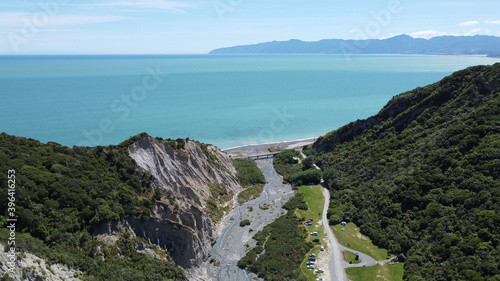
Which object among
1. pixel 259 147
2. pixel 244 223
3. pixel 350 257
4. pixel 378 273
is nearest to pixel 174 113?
pixel 259 147

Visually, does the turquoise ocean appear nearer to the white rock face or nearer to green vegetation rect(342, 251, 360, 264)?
the white rock face

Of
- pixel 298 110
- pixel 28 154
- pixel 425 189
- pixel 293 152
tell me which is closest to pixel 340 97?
pixel 298 110

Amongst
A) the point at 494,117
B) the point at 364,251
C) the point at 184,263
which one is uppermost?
the point at 494,117

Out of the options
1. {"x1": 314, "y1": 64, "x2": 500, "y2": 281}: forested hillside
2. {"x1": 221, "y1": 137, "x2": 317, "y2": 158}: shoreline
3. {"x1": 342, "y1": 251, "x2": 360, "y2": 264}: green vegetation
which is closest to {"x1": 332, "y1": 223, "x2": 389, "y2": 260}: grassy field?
{"x1": 314, "y1": 64, "x2": 500, "y2": 281}: forested hillside

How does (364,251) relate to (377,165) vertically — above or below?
below

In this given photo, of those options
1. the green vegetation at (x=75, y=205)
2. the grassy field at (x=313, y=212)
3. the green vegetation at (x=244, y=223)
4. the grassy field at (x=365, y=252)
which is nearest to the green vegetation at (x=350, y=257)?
the grassy field at (x=365, y=252)

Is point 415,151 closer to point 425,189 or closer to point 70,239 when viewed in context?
point 425,189

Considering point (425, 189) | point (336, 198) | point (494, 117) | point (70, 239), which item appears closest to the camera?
point (70, 239)
